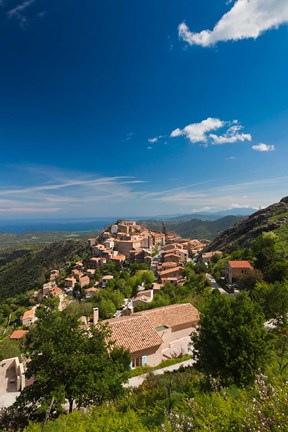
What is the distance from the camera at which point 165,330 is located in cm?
2691

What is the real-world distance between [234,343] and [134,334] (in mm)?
14066

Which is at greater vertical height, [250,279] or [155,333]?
[250,279]

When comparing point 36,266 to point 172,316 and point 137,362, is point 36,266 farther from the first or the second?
point 137,362

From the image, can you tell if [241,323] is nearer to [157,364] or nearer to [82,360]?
[82,360]

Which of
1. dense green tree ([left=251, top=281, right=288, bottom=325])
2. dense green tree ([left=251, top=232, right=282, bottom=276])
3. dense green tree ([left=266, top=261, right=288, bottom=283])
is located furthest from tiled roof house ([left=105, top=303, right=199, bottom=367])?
dense green tree ([left=251, top=232, right=282, bottom=276])

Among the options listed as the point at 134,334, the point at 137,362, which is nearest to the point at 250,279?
the point at 134,334

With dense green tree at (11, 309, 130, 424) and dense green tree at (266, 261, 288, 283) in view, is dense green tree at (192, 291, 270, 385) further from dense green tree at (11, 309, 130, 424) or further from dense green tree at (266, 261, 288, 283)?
dense green tree at (266, 261, 288, 283)

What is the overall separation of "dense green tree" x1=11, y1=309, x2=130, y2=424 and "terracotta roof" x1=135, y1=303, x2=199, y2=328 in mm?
15698

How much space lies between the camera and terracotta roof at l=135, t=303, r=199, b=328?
28500 mm

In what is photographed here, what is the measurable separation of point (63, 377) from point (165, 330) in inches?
650

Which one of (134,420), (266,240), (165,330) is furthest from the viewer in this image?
(266,240)

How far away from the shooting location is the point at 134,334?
953 inches

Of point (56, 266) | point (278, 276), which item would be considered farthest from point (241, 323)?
point (56, 266)

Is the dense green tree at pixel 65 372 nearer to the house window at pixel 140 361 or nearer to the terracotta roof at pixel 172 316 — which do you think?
the house window at pixel 140 361
